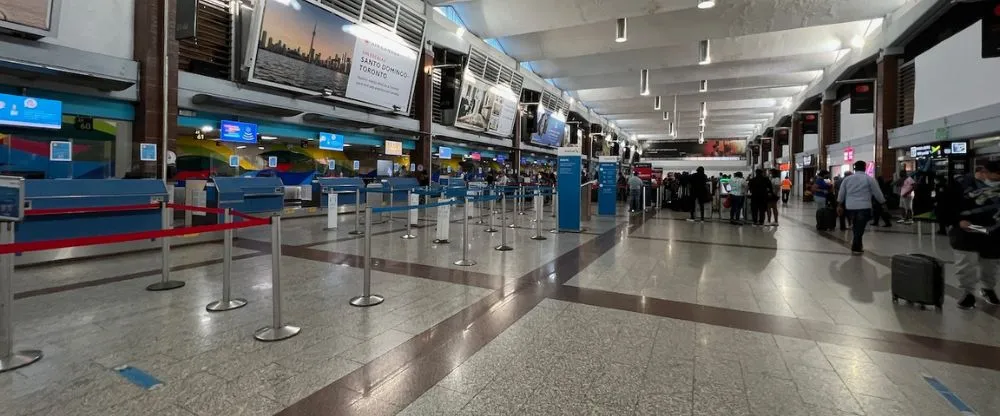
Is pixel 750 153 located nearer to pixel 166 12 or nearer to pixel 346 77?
pixel 346 77

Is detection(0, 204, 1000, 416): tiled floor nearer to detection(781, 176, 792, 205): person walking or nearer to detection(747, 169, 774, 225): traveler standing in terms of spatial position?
detection(747, 169, 774, 225): traveler standing

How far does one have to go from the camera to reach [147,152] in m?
7.96

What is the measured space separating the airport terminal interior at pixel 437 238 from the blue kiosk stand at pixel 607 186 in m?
0.09

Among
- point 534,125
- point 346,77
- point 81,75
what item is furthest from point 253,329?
point 534,125

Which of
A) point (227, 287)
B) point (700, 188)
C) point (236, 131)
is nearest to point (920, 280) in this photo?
point (227, 287)

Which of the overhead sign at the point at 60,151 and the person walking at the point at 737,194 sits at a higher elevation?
the overhead sign at the point at 60,151

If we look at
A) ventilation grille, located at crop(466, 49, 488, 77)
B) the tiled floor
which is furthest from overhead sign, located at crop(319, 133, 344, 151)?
the tiled floor

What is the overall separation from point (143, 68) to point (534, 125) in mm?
17783

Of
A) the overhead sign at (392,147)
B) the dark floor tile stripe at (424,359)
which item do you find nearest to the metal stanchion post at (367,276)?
the dark floor tile stripe at (424,359)

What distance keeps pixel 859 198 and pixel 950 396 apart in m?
5.70

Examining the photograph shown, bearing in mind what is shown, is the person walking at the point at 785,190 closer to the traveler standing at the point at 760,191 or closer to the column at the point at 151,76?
the traveler standing at the point at 760,191

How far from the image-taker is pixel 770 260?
6.45m

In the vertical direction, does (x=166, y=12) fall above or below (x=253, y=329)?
above

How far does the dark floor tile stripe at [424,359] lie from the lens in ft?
7.30
